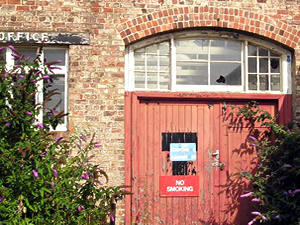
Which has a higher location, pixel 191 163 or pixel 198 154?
pixel 198 154

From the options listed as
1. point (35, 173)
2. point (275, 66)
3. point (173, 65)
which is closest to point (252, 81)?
point (275, 66)

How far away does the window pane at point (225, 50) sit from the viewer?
6664 millimetres

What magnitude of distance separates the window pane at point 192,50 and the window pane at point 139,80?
0.68 meters

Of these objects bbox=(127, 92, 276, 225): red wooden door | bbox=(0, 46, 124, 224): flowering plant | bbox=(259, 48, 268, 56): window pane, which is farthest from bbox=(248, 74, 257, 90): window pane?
bbox=(0, 46, 124, 224): flowering plant

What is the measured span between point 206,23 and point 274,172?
104 inches

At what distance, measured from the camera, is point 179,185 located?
6.39 metres

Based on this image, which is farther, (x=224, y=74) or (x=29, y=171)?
(x=224, y=74)

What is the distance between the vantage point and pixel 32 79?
504cm

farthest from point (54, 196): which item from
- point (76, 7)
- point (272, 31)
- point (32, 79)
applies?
point (272, 31)

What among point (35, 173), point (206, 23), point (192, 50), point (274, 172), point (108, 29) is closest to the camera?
point (35, 173)

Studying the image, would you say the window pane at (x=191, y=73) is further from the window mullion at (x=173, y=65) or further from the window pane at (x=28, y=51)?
Result: the window pane at (x=28, y=51)

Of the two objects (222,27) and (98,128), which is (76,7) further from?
(222,27)

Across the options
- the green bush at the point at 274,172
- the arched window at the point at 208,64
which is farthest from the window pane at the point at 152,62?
the green bush at the point at 274,172

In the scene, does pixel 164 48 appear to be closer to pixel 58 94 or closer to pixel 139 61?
pixel 139 61
